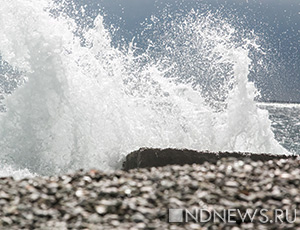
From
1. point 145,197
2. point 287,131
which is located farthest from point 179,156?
point 287,131

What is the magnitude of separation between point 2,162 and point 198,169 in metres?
4.68

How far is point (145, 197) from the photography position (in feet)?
11.4

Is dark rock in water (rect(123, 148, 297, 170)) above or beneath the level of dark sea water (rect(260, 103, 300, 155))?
beneath

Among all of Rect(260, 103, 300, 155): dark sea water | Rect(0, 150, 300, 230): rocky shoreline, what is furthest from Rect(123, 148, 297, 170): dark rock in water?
Rect(260, 103, 300, 155): dark sea water

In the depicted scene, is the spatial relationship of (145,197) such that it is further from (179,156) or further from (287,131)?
(287,131)

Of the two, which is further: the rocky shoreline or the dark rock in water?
the dark rock in water

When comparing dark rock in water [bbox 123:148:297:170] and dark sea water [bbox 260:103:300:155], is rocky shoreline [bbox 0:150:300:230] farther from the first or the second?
dark sea water [bbox 260:103:300:155]

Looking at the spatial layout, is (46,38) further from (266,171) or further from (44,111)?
(266,171)

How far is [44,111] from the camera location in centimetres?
846

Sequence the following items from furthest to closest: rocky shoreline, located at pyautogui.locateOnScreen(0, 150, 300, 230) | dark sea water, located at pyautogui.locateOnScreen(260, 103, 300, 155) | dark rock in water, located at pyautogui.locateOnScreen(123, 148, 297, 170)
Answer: dark sea water, located at pyautogui.locateOnScreen(260, 103, 300, 155) → dark rock in water, located at pyautogui.locateOnScreen(123, 148, 297, 170) → rocky shoreline, located at pyautogui.locateOnScreen(0, 150, 300, 230)

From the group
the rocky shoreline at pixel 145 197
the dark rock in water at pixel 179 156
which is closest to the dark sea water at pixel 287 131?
the dark rock in water at pixel 179 156

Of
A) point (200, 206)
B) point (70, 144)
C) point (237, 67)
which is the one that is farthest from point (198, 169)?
point (237, 67)

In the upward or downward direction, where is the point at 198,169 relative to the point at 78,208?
upward

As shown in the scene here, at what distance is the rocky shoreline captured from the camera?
3.15 metres
